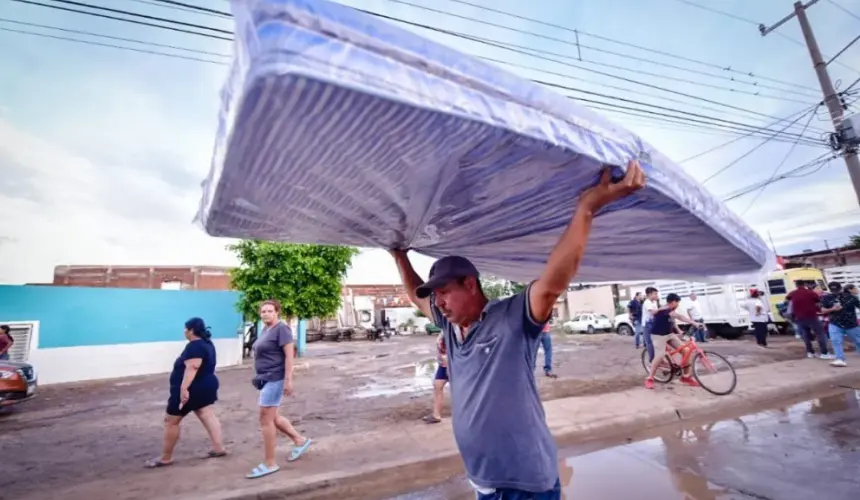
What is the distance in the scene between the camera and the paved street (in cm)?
337

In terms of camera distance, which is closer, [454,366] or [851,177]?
[454,366]

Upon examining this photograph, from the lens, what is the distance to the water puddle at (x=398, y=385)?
830 cm

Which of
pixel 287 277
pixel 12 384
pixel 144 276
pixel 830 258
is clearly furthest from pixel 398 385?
pixel 144 276

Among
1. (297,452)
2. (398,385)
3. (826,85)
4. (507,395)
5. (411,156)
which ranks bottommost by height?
Result: (398,385)

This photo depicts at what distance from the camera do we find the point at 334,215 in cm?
153

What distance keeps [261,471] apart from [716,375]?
6.92 meters

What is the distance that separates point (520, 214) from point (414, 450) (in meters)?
3.77

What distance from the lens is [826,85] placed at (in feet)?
32.2

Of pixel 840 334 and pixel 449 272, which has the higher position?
pixel 449 272

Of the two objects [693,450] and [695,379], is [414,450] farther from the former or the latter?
[695,379]

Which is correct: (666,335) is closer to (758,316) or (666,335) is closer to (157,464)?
(758,316)

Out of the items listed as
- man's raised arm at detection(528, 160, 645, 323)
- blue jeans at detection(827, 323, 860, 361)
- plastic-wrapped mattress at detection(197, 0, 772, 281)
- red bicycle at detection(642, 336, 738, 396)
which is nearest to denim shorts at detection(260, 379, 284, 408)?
plastic-wrapped mattress at detection(197, 0, 772, 281)

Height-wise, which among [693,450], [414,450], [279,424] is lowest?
[693,450]

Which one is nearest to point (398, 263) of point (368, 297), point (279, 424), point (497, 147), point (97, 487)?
point (497, 147)
